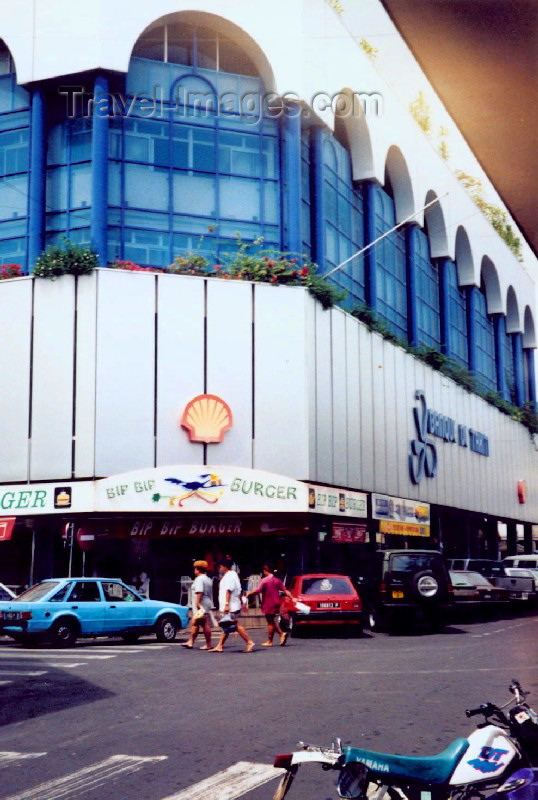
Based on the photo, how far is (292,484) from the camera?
30.8 m

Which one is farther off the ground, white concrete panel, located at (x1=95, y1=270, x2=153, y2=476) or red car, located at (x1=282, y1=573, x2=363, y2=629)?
white concrete panel, located at (x1=95, y1=270, x2=153, y2=476)

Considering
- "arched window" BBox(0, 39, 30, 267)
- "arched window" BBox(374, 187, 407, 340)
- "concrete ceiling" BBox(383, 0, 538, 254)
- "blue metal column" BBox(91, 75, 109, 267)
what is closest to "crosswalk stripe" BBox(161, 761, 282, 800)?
"concrete ceiling" BBox(383, 0, 538, 254)

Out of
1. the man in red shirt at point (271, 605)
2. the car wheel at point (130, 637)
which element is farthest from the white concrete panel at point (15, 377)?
the man in red shirt at point (271, 605)

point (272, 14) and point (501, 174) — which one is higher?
point (272, 14)

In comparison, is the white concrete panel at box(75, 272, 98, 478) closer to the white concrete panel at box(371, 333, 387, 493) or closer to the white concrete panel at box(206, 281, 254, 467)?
the white concrete panel at box(206, 281, 254, 467)

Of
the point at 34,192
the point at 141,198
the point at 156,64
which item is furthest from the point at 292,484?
the point at 156,64

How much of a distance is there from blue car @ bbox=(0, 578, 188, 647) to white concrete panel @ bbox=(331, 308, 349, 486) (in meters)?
12.6

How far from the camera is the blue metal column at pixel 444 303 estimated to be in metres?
49.8

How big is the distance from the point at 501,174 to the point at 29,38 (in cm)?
2906

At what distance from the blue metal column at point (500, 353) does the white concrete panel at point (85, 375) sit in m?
35.3

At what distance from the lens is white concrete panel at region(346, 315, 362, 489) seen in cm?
3525

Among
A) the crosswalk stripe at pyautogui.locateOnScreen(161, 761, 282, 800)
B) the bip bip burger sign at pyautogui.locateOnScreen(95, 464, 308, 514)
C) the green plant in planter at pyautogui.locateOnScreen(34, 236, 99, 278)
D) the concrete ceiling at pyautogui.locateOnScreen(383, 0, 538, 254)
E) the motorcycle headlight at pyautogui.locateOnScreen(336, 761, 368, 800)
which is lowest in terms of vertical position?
the crosswalk stripe at pyautogui.locateOnScreen(161, 761, 282, 800)

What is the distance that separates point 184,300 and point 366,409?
9138 millimetres

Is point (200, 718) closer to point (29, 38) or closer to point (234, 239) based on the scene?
point (234, 239)
